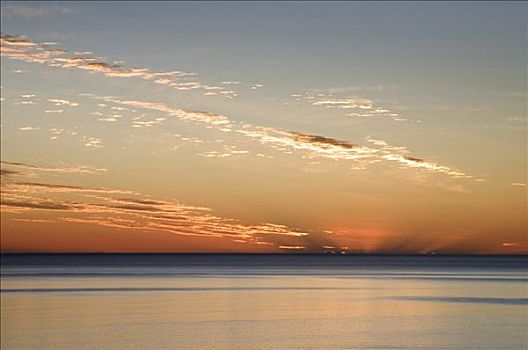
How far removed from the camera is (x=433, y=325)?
3294 centimetres

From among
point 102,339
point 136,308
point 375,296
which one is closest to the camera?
point 102,339

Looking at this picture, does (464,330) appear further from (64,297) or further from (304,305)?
(64,297)

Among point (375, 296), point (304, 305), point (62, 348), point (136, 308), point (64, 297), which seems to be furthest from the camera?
point (375, 296)

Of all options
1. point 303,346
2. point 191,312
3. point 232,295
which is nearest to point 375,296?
point 232,295

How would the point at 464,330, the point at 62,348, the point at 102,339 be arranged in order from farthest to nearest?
the point at 464,330, the point at 102,339, the point at 62,348

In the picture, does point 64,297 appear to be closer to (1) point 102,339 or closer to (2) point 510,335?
(1) point 102,339

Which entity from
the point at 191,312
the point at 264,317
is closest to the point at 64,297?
the point at 191,312

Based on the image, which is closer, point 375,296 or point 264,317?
point 264,317

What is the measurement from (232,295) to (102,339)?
21.4 metres

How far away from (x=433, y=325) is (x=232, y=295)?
58.7 feet

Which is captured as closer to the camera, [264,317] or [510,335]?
[510,335]

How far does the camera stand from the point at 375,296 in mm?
49656

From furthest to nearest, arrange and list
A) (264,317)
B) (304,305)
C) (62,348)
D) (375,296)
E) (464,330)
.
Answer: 1. (375,296)
2. (304,305)
3. (264,317)
4. (464,330)
5. (62,348)

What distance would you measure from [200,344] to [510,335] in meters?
9.94
